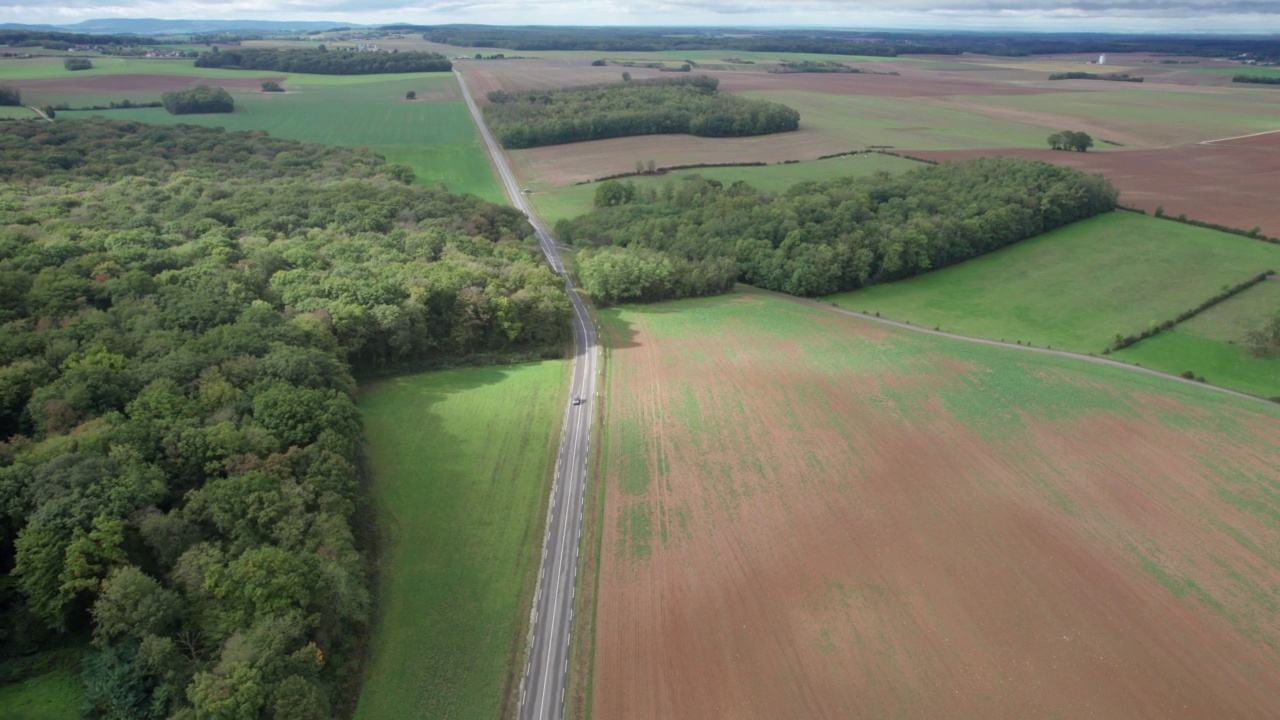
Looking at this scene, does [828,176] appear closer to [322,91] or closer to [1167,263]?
[1167,263]

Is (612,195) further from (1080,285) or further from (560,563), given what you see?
(560,563)

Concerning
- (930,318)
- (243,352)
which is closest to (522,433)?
(243,352)

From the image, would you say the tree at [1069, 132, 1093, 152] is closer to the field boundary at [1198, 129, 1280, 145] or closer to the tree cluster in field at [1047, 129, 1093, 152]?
the tree cluster in field at [1047, 129, 1093, 152]

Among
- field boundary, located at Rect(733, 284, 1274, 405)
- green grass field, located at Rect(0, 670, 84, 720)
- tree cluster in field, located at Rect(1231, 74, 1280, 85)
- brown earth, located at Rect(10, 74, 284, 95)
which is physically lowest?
green grass field, located at Rect(0, 670, 84, 720)

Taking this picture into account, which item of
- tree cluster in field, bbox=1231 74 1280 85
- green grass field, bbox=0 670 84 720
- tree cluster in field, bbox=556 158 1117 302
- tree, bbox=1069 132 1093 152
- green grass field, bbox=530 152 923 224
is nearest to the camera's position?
green grass field, bbox=0 670 84 720

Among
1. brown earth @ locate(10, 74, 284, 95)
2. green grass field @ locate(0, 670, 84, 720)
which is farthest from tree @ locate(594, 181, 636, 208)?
brown earth @ locate(10, 74, 284, 95)

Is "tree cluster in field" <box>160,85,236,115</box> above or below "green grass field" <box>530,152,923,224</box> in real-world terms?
above

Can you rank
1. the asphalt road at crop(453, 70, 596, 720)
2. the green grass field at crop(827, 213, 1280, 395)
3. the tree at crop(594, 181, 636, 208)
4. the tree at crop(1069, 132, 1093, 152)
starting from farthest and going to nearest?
the tree at crop(1069, 132, 1093, 152) → the tree at crop(594, 181, 636, 208) → the green grass field at crop(827, 213, 1280, 395) → the asphalt road at crop(453, 70, 596, 720)

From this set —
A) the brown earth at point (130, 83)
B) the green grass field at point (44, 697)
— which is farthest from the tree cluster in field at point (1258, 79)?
the green grass field at point (44, 697)

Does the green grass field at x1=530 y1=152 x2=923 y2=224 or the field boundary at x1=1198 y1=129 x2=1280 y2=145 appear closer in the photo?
the green grass field at x1=530 y1=152 x2=923 y2=224

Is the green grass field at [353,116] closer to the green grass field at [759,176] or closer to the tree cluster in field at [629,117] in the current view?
the tree cluster in field at [629,117]
